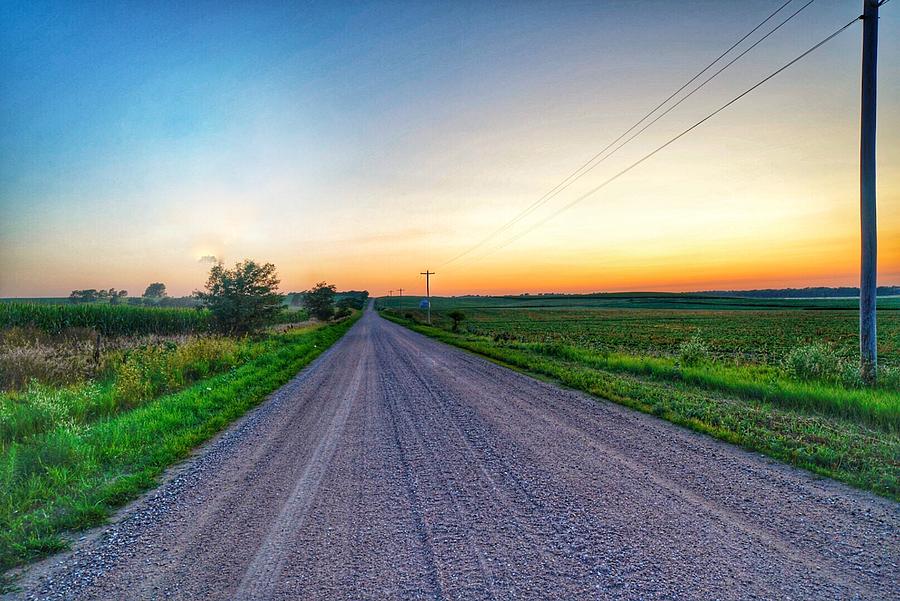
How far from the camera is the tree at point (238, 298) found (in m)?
27.0

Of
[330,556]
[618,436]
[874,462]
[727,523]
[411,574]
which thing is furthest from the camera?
[618,436]

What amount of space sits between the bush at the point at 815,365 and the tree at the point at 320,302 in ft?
192

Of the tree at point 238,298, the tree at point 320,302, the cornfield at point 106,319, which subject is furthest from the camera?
the tree at point 320,302

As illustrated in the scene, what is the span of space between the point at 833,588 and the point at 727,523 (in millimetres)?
943

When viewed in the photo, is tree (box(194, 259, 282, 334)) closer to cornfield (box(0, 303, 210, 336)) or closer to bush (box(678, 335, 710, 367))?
cornfield (box(0, 303, 210, 336))

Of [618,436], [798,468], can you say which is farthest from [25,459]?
[798,468]

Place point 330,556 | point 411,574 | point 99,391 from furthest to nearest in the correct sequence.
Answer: point 99,391 < point 330,556 < point 411,574

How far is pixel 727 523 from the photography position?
3.88m

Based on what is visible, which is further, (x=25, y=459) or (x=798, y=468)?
(x=25, y=459)

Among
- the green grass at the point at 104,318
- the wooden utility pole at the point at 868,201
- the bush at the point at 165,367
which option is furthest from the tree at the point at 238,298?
the wooden utility pole at the point at 868,201

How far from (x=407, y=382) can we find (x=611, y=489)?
7.92 metres

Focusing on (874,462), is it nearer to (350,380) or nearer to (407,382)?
(407,382)

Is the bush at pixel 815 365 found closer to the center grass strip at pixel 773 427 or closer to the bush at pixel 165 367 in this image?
the center grass strip at pixel 773 427

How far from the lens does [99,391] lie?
31.9ft
